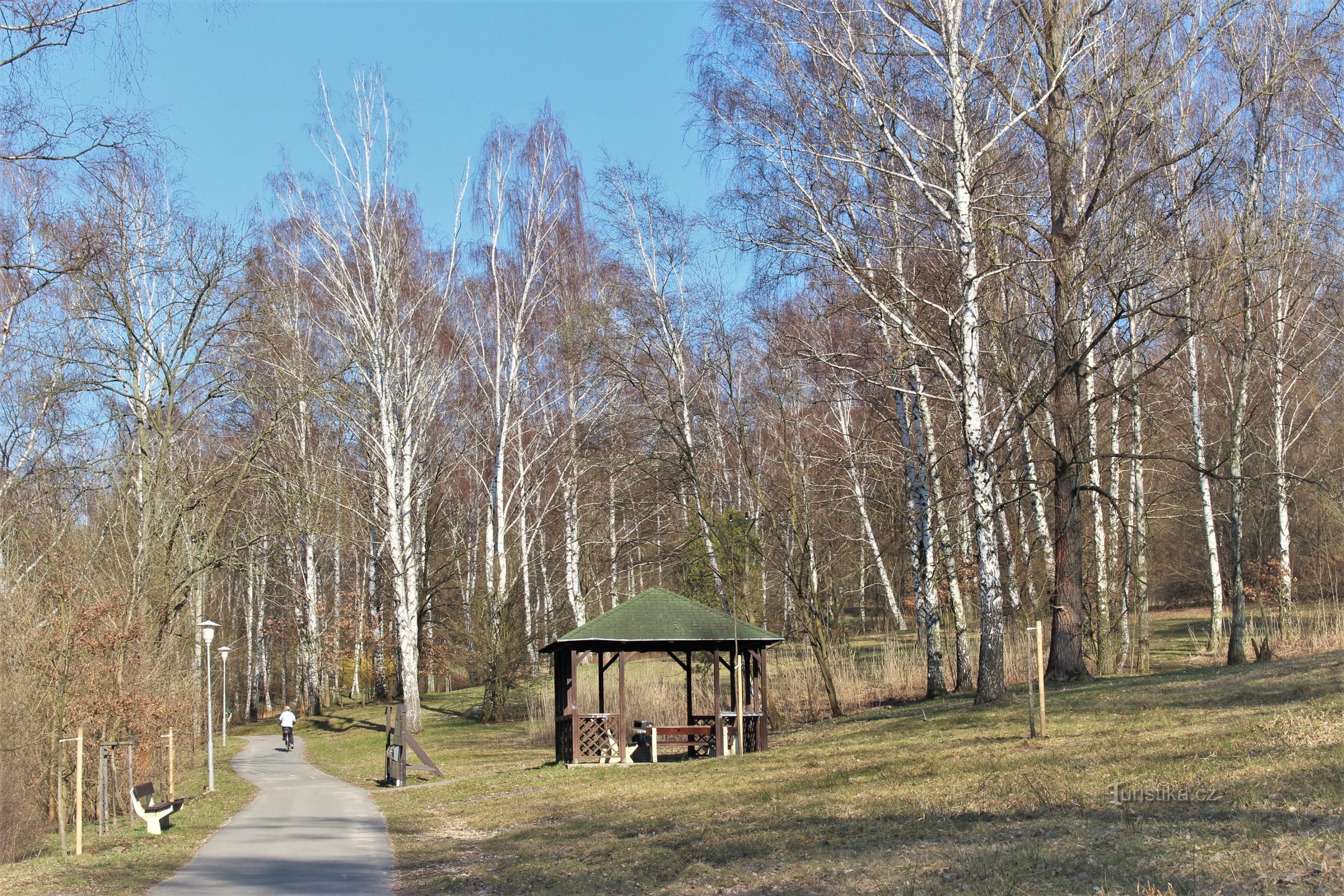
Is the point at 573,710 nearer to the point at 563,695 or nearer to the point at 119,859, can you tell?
the point at 563,695

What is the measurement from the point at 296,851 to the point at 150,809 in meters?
3.26

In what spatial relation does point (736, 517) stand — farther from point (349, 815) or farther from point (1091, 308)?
point (349, 815)

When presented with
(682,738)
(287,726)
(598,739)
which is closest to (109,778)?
(598,739)

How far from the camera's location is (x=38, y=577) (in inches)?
615

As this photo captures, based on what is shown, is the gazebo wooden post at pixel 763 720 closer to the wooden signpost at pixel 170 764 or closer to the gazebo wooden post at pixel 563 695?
the gazebo wooden post at pixel 563 695

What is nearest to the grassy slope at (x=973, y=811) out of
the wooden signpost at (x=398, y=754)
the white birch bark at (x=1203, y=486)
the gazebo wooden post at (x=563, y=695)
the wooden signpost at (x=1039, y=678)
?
the wooden signpost at (x=1039, y=678)

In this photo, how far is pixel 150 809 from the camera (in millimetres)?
12734

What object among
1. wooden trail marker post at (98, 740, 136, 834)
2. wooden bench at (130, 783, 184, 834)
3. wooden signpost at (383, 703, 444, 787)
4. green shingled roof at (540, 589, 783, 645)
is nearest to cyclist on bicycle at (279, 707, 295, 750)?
wooden signpost at (383, 703, 444, 787)

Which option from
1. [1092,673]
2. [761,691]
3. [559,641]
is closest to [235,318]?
[559,641]

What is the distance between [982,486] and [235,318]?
559 inches

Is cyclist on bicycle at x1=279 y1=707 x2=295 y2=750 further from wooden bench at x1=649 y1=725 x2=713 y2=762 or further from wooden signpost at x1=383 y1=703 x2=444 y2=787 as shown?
wooden bench at x1=649 y1=725 x2=713 y2=762

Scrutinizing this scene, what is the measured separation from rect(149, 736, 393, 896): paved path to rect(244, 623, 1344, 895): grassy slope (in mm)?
352

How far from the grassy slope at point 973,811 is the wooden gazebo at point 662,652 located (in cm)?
265

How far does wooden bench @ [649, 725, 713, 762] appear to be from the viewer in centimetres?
1883
